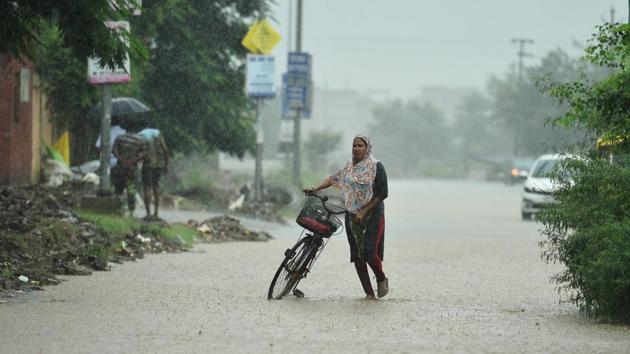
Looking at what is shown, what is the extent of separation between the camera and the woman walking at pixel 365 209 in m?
13.8

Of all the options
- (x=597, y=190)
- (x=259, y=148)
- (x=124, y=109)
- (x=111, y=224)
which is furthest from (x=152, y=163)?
(x=597, y=190)

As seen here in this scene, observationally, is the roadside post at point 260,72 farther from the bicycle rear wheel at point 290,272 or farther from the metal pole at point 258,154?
the bicycle rear wheel at point 290,272

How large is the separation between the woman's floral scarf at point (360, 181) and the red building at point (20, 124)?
1368 centimetres

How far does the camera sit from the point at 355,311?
12.6 meters

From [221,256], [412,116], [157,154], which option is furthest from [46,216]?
[412,116]

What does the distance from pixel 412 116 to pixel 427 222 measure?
4351 inches

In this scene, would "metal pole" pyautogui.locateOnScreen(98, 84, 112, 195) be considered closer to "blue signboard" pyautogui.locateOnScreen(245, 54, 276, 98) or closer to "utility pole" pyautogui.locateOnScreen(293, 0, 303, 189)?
"blue signboard" pyautogui.locateOnScreen(245, 54, 276, 98)

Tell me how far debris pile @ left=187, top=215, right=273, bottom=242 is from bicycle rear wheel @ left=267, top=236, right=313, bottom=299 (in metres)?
9.19

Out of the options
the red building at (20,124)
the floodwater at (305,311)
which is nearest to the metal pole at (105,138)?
the floodwater at (305,311)

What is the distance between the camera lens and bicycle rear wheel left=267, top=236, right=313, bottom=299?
13669mm

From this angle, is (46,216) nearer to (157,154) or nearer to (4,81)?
(157,154)

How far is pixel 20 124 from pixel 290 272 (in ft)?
52.7

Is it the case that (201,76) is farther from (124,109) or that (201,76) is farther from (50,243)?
(50,243)

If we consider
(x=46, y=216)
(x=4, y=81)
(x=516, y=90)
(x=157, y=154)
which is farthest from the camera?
(x=516, y=90)
